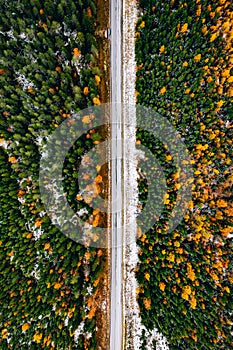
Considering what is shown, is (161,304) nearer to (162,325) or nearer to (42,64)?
(162,325)

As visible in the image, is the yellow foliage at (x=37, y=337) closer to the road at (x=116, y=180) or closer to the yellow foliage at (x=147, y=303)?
the road at (x=116, y=180)

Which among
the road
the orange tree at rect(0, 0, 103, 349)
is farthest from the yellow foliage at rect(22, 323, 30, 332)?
the road

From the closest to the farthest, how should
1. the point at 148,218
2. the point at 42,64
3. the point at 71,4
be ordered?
the point at 71,4
the point at 42,64
the point at 148,218

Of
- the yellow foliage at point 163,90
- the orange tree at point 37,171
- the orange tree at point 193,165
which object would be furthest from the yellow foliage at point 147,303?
the yellow foliage at point 163,90

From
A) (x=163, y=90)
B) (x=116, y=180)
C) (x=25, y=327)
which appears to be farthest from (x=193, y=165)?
(x=25, y=327)

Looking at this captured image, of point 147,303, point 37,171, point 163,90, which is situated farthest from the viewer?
point 37,171

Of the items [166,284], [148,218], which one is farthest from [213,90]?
[166,284]

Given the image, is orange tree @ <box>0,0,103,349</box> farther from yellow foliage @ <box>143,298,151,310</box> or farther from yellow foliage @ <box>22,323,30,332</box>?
yellow foliage @ <box>143,298,151,310</box>

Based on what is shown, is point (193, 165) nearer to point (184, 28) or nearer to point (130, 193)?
point (130, 193)
